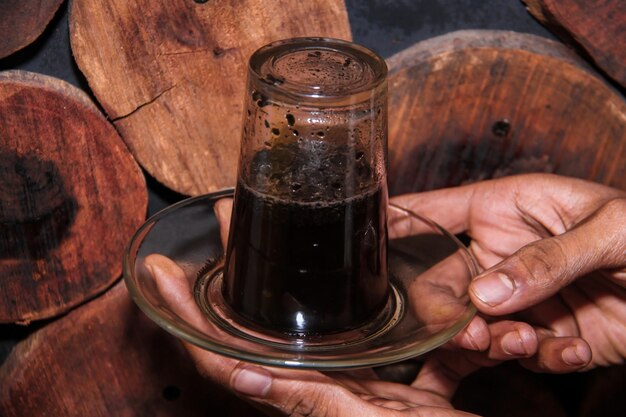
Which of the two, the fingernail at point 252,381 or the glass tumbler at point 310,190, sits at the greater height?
the glass tumbler at point 310,190

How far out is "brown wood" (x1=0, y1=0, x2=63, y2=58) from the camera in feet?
2.88

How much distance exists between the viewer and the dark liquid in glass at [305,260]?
2.16 ft

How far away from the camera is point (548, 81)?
1.06 metres

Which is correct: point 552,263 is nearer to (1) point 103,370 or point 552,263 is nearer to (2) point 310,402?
(2) point 310,402

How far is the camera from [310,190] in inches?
25.6

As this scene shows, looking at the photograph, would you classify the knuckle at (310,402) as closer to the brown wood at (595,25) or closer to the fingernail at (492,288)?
the fingernail at (492,288)

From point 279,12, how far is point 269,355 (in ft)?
1.63

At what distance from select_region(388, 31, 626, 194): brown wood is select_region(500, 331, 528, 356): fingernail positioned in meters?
0.31

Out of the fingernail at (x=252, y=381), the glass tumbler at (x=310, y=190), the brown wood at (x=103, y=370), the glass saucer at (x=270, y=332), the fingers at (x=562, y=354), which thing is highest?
the glass tumbler at (x=310, y=190)

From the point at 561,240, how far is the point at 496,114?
0.31 meters

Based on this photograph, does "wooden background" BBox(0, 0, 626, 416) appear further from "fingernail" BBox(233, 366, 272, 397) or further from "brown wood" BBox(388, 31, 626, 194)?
"fingernail" BBox(233, 366, 272, 397)

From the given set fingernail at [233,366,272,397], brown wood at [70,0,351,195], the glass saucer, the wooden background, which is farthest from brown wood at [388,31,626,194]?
fingernail at [233,366,272,397]

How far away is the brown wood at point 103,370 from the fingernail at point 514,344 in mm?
467

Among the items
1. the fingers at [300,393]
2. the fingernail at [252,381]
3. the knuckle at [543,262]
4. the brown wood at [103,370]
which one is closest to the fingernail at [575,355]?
the knuckle at [543,262]
